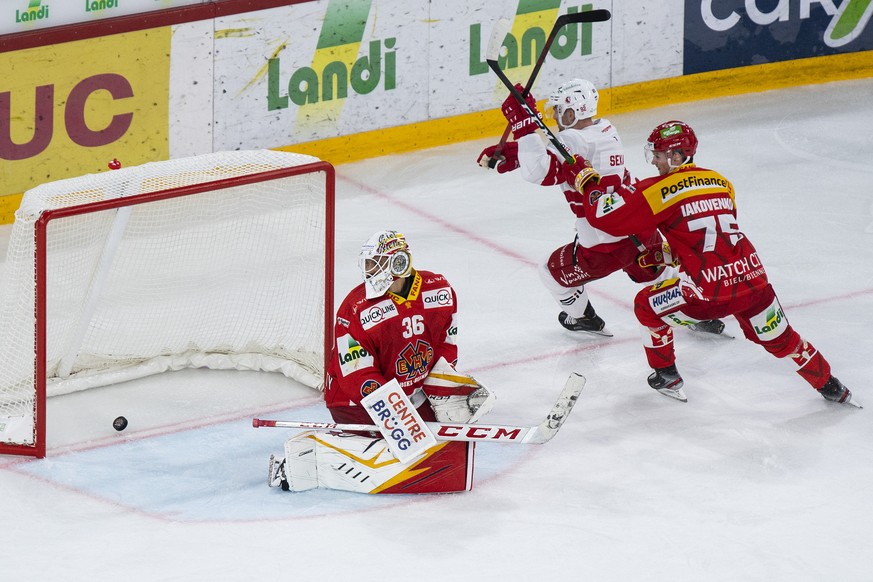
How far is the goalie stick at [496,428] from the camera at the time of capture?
5.01 meters

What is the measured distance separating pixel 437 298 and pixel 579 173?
0.82 meters

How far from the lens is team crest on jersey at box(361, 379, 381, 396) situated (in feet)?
16.4

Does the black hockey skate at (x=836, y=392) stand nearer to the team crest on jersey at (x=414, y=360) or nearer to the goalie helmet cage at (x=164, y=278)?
the team crest on jersey at (x=414, y=360)

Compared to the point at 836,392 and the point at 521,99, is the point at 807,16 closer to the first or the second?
the point at 521,99

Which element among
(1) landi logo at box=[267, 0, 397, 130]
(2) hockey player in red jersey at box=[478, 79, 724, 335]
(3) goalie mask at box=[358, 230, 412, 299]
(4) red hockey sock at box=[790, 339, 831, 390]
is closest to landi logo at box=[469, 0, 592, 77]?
(1) landi logo at box=[267, 0, 397, 130]

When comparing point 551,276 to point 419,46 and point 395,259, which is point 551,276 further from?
point 419,46

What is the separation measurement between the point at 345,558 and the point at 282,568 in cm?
19

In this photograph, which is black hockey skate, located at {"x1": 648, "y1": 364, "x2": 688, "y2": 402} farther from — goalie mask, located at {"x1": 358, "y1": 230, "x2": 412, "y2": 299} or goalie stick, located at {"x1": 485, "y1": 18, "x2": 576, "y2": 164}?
goalie mask, located at {"x1": 358, "y1": 230, "x2": 412, "y2": 299}

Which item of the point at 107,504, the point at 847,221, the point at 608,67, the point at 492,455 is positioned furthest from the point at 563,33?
the point at 107,504

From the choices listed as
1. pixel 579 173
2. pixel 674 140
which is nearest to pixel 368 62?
pixel 579 173

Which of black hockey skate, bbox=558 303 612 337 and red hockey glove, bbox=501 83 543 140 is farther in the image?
black hockey skate, bbox=558 303 612 337

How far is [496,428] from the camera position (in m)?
5.05

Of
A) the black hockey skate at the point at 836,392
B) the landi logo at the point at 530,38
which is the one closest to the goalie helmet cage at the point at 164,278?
the black hockey skate at the point at 836,392

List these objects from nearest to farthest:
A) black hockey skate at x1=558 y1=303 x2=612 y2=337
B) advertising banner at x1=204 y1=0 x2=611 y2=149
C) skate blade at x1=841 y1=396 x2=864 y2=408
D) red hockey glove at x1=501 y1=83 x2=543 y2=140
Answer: skate blade at x1=841 y1=396 x2=864 y2=408 → red hockey glove at x1=501 y1=83 x2=543 y2=140 → black hockey skate at x1=558 y1=303 x2=612 y2=337 → advertising banner at x1=204 y1=0 x2=611 y2=149
